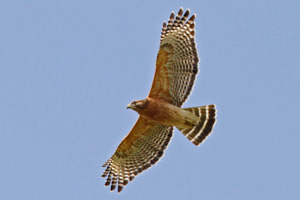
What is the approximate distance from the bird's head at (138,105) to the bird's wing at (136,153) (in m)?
0.91

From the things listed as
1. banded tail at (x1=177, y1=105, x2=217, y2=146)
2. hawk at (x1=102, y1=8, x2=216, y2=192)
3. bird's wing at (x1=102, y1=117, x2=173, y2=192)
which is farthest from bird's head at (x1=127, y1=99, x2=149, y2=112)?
banded tail at (x1=177, y1=105, x2=217, y2=146)

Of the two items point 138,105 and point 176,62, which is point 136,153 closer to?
point 138,105

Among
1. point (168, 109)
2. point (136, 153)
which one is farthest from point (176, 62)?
point (136, 153)

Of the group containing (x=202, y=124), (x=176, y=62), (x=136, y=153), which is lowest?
(x=136, y=153)

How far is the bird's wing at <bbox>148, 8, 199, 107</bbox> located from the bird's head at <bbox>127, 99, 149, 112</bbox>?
0.44 meters

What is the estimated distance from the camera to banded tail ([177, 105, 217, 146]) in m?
15.3

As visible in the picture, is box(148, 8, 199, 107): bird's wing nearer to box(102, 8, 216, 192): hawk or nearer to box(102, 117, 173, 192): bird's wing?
box(102, 8, 216, 192): hawk

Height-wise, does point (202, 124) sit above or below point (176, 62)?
below

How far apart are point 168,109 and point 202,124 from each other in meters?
0.95

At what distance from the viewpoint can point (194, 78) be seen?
15000mm

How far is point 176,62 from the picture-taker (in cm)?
1495

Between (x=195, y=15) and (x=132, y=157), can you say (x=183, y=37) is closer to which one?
(x=195, y=15)

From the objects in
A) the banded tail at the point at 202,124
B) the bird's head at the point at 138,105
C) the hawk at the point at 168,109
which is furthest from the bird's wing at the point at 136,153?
the bird's head at the point at 138,105

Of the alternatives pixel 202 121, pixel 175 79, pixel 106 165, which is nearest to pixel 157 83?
pixel 175 79
